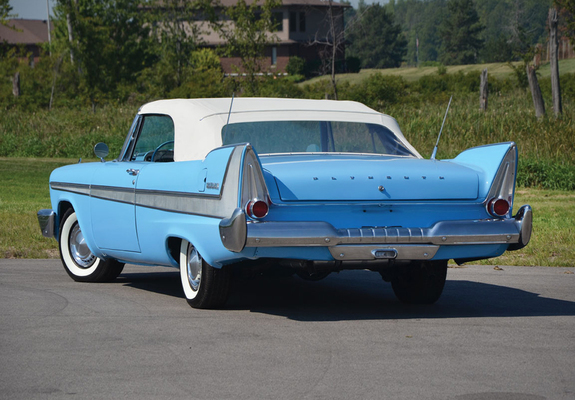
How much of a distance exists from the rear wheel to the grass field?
3.27 metres

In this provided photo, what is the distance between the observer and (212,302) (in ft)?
21.7

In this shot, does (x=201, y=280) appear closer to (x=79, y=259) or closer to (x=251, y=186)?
(x=251, y=186)

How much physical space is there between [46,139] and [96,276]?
22.3 metres

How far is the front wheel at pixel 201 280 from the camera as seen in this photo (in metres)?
6.48

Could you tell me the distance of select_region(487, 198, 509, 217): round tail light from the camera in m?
6.38

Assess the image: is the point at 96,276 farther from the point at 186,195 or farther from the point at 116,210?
the point at 186,195

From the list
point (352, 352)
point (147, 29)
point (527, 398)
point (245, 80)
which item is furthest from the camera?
point (147, 29)

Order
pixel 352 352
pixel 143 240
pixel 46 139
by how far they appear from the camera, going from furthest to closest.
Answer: pixel 46 139 < pixel 143 240 < pixel 352 352

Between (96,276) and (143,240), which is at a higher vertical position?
(143,240)

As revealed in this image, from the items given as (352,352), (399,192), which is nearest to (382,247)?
(399,192)

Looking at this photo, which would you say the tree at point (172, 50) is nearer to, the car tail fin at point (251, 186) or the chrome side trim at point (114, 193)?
the chrome side trim at point (114, 193)

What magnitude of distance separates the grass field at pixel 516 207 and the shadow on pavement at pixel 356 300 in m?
2.24

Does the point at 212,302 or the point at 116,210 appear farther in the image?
the point at 116,210

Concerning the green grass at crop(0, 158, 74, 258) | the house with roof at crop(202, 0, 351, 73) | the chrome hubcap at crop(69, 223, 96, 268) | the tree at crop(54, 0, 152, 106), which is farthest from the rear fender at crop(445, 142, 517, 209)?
the house with roof at crop(202, 0, 351, 73)
